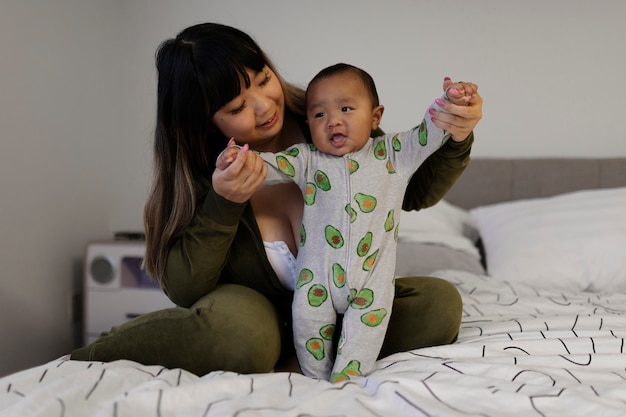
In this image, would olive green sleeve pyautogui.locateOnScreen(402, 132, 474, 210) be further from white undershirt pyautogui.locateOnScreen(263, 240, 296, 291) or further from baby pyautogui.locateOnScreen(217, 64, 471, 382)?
white undershirt pyautogui.locateOnScreen(263, 240, 296, 291)

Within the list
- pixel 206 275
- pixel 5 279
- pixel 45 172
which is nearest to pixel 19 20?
pixel 45 172

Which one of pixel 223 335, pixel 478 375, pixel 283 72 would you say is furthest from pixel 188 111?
pixel 283 72

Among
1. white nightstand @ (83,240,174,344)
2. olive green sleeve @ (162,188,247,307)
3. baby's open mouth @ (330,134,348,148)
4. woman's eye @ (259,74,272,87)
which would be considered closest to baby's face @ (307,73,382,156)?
baby's open mouth @ (330,134,348,148)

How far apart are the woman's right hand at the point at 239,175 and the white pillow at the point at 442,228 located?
123cm

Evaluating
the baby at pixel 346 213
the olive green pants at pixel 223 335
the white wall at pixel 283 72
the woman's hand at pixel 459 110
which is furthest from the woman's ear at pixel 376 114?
the white wall at pixel 283 72

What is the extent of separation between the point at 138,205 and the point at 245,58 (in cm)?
212

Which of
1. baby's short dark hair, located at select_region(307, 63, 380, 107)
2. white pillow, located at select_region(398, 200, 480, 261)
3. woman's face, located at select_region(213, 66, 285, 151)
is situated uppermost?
baby's short dark hair, located at select_region(307, 63, 380, 107)

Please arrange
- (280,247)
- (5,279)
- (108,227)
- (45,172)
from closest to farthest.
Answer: (280,247), (5,279), (45,172), (108,227)

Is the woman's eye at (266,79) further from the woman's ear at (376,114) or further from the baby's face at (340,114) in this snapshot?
the woman's ear at (376,114)

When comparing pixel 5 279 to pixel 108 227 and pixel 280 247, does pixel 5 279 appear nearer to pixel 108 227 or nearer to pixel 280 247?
pixel 108 227

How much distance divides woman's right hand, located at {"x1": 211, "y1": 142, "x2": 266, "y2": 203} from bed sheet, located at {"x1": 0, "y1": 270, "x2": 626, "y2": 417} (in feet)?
1.10

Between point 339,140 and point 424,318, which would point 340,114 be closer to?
point 339,140

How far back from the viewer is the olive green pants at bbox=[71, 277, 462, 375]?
3.96 feet

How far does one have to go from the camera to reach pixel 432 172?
4.65ft
